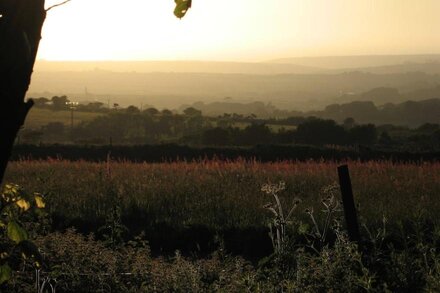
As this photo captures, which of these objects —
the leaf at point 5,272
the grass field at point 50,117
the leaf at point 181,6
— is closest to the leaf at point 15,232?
the leaf at point 5,272

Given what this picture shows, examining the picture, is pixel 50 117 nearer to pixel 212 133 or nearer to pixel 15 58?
pixel 212 133

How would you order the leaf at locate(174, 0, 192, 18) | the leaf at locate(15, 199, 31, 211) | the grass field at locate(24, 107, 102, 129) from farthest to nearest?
the grass field at locate(24, 107, 102, 129) → the leaf at locate(15, 199, 31, 211) → the leaf at locate(174, 0, 192, 18)

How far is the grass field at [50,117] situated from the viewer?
63.4 metres

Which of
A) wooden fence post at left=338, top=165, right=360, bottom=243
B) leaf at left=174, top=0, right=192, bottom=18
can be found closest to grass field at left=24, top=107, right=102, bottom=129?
wooden fence post at left=338, top=165, right=360, bottom=243

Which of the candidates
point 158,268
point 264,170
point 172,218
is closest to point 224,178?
point 264,170

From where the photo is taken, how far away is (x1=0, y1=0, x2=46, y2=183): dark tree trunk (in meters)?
1.90

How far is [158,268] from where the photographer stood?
246 inches

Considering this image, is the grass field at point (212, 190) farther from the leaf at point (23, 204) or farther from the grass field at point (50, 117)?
the grass field at point (50, 117)

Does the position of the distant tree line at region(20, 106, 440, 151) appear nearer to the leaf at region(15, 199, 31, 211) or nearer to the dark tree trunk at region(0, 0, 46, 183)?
the leaf at region(15, 199, 31, 211)

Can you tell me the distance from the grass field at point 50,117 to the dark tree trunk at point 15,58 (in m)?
61.3

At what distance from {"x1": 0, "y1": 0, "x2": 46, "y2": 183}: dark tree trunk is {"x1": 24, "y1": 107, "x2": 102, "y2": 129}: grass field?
6128cm

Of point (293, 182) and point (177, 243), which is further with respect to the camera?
point (293, 182)

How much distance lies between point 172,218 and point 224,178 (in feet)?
10.8

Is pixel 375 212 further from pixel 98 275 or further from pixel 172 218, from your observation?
pixel 98 275
